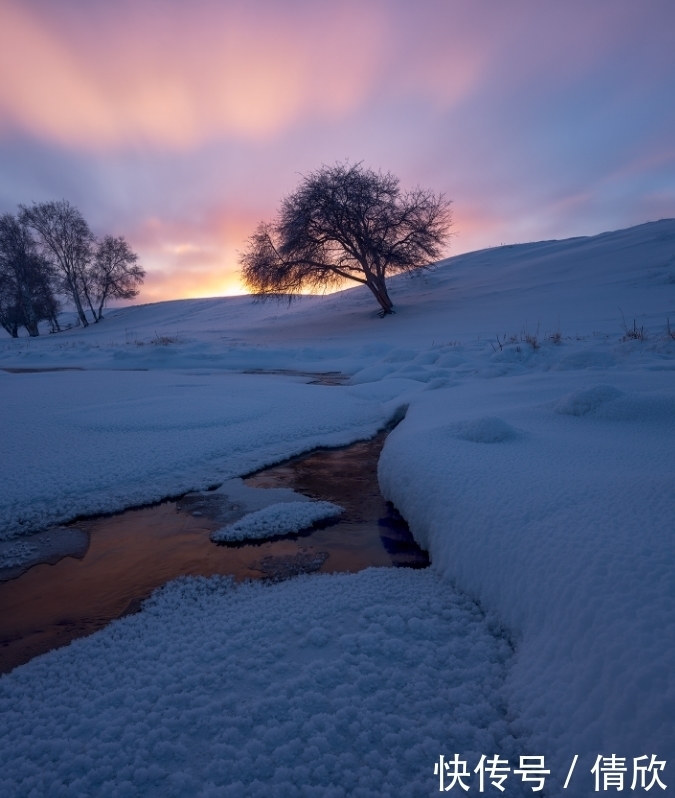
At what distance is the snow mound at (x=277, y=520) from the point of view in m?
2.28

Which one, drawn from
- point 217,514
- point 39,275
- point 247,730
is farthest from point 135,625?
point 39,275

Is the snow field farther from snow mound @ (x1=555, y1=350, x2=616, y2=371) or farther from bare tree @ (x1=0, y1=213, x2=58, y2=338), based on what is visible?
bare tree @ (x1=0, y1=213, x2=58, y2=338)

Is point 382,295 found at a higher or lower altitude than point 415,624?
higher

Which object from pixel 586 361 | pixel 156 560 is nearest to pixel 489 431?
pixel 156 560

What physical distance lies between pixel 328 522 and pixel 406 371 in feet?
13.9

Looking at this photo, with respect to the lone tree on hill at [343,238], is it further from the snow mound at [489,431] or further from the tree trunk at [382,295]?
the snow mound at [489,431]

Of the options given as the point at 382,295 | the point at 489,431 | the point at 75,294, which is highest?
the point at 75,294

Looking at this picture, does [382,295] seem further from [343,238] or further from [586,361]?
[586,361]

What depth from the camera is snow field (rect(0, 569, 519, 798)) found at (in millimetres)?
994

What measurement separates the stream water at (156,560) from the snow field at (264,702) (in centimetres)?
23

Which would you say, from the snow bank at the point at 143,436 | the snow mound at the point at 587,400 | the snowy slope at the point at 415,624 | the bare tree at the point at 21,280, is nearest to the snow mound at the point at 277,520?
the snowy slope at the point at 415,624

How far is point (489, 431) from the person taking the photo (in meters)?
2.72

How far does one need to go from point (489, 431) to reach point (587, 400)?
0.86 m

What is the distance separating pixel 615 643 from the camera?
1.09 meters
